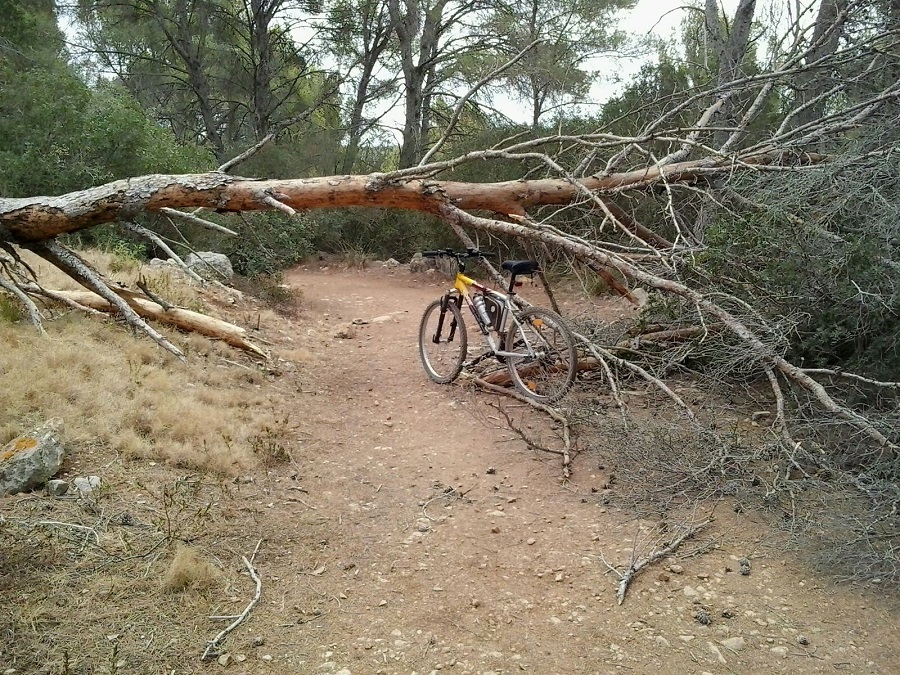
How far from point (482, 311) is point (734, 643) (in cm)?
371

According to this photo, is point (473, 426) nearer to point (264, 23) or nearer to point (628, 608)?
point (628, 608)

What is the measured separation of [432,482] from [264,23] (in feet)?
46.8

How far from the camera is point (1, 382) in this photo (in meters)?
4.32

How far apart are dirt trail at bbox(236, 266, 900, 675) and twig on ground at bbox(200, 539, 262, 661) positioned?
4cm

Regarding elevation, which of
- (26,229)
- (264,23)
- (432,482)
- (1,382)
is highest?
(264,23)

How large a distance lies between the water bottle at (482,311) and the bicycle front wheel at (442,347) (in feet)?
0.70

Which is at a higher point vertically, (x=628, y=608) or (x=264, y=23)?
(x=264, y=23)

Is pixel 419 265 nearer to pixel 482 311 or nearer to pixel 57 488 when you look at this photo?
pixel 482 311

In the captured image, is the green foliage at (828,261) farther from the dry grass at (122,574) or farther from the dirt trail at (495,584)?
the dry grass at (122,574)

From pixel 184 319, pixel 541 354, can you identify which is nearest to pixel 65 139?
pixel 184 319

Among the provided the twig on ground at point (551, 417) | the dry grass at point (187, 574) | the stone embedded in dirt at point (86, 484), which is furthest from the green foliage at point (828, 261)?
the stone embedded in dirt at point (86, 484)

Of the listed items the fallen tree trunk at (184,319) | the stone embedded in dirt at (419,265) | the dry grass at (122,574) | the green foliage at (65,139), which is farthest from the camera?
the stone embedded in dirt at (419,265)

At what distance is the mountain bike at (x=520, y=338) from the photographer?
5.51 m

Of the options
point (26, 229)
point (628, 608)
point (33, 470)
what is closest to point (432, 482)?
point (628, 608)
